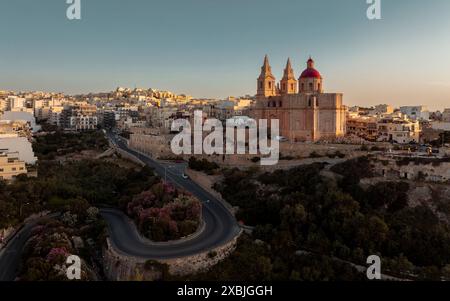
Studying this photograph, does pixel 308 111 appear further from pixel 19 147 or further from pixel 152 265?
pixel 19 147

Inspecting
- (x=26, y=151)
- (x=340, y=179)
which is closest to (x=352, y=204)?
(x=340, y=179)

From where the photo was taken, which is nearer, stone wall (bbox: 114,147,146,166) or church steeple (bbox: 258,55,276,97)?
stone wall (bbox: 114,147,146,166)

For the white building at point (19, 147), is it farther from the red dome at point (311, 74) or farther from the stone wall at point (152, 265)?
the red dome at point (311, 74)

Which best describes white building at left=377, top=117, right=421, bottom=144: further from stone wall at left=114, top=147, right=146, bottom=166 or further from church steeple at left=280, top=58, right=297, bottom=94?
stone wall at left=114, top=147, right=146, bottom=166

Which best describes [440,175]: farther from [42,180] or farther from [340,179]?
[42,180]

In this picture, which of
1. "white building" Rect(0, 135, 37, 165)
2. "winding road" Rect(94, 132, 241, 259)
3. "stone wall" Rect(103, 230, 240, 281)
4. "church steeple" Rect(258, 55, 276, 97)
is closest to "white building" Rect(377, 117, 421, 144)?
"church steeple" Rect(258, 55, 276, 97)

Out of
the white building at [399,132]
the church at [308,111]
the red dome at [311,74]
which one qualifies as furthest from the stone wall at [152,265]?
the white building at [399,132]

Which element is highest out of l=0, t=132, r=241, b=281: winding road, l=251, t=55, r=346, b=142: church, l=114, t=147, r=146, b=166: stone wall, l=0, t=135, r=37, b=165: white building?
l=251, t=55, r=346, b=142: church
